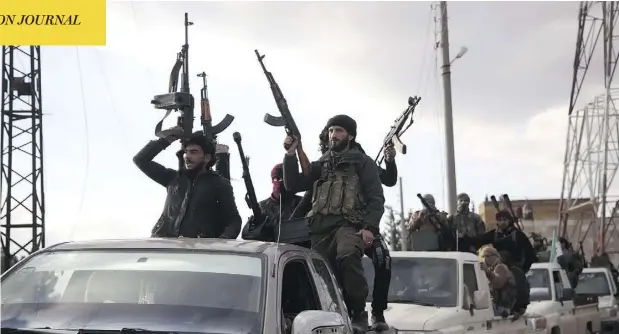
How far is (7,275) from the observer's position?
14.1 feet

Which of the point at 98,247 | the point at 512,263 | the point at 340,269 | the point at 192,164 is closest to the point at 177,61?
the point at 192,164

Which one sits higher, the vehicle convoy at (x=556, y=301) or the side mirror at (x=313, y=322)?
the side mirror at (x=313, y=322)

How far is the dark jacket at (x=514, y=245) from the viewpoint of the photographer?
9.93 metres

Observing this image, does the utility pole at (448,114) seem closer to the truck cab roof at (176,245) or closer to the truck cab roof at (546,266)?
the truck cab roof at (546,266)

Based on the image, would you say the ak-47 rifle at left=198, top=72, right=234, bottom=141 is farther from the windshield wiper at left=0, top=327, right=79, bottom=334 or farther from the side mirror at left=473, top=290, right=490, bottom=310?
Result: the windshield wiper at left=0, top=327, right=79, bottom=334

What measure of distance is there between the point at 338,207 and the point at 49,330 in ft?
8.96

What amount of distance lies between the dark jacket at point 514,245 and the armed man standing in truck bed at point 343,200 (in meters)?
4.26

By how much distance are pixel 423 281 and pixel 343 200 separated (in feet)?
6.91

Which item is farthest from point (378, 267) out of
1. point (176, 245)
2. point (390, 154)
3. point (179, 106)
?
point (176, 245)

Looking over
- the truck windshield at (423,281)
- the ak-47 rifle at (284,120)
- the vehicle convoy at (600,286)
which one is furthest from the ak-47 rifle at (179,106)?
the vehicle convoy at (600,286)

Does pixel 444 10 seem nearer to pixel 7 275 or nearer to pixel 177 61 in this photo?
pixel 177 61

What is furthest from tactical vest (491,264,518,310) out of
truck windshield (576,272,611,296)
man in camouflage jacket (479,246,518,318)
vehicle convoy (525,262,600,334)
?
truck windshield (576,272,611,296)

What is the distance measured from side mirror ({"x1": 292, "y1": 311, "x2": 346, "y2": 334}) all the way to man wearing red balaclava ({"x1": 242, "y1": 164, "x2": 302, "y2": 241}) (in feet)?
6.68

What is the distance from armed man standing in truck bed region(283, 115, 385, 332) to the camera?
18.6 ft
